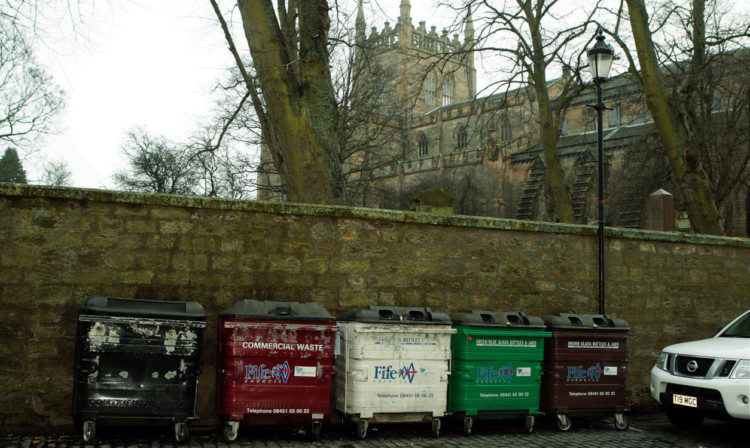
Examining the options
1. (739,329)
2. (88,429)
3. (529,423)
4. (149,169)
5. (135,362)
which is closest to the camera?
(88,429)

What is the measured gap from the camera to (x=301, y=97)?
382 inches

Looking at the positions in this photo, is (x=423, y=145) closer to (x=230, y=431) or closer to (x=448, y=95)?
(x=448, y=95)

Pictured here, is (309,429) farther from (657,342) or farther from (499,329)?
(657,342)

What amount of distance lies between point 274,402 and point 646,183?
2198 centimetres

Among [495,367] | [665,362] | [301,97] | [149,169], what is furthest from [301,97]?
[149,169]

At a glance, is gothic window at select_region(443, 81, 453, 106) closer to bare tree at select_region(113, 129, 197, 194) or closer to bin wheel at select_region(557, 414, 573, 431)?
bare tree at select_region(113, 129, 197, 194)

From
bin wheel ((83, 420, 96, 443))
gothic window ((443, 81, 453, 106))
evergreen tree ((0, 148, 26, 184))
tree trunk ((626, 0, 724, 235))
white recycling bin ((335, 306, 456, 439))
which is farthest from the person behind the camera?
gothic window ((443, 81, 453, 106))

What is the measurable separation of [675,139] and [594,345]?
7458 millimetres

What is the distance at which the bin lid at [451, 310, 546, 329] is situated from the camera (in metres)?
7.21

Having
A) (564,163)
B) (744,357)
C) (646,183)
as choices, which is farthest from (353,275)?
(564,163)

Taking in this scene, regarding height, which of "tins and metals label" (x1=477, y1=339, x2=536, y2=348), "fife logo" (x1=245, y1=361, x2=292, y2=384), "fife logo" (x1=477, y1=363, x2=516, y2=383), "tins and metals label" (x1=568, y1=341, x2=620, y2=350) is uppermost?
"tins and metals label" (x1=477, y1=339, x2=536, y2=348)

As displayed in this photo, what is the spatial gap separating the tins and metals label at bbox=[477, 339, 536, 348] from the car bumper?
169 cm

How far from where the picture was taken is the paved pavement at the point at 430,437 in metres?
6.14

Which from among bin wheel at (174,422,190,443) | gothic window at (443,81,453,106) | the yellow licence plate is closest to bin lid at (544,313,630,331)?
the yellow licence plate
